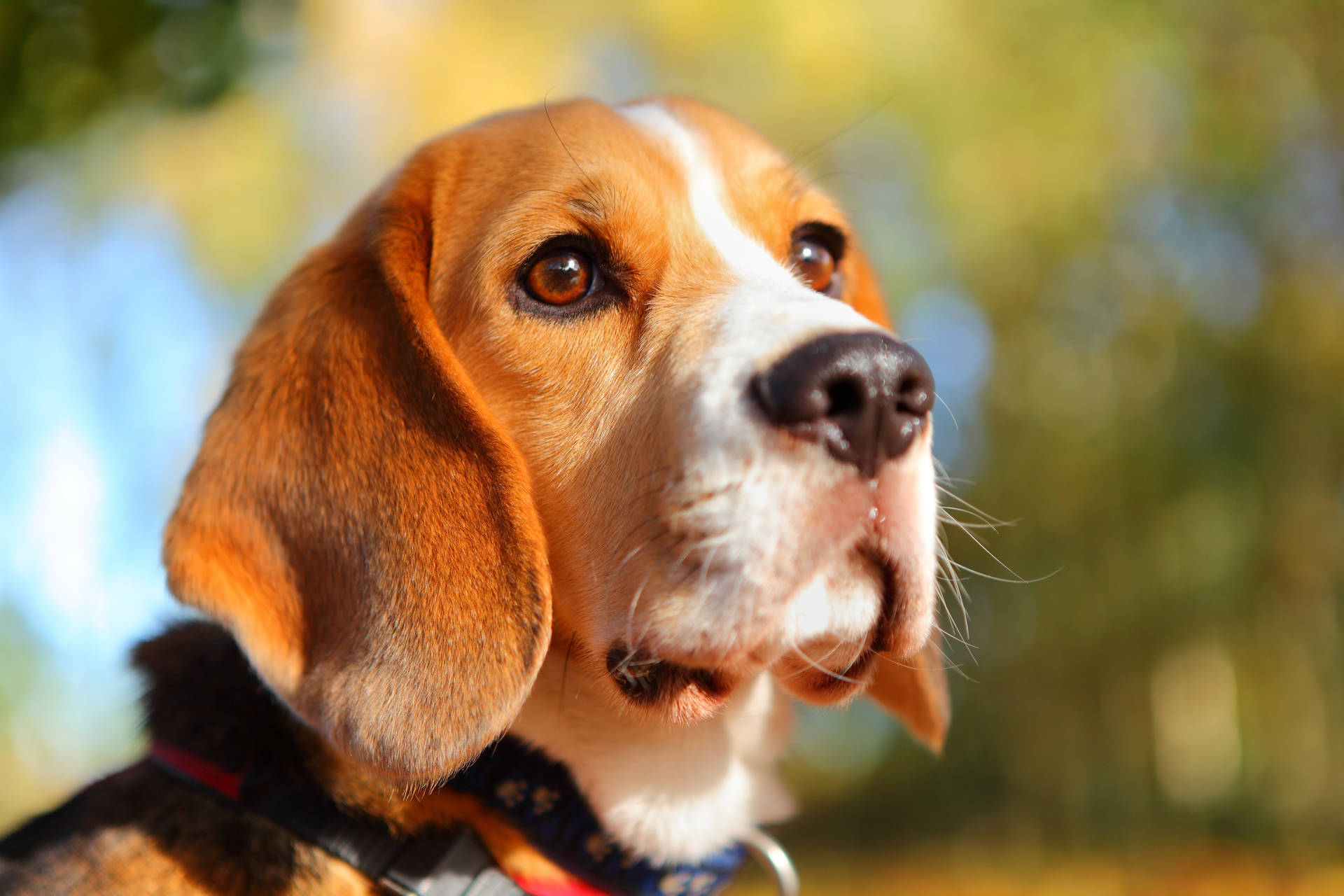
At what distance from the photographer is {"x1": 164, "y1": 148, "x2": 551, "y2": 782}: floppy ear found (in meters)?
1.89

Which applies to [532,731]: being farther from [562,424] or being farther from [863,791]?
[863,791]

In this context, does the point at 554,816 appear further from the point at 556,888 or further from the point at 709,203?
the point at 709,203

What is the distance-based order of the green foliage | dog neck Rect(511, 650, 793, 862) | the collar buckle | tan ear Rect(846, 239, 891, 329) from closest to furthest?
dog neck Rect(511, 650, 793, 862) < the collar buckle < tan ear Rect(846, 239, 891, 329) < the green foliage

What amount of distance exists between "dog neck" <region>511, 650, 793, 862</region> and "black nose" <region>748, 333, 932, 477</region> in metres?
0.76

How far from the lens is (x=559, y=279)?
226cm

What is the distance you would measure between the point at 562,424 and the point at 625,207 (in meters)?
0.55

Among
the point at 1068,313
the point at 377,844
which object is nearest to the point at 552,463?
the point at 377,844

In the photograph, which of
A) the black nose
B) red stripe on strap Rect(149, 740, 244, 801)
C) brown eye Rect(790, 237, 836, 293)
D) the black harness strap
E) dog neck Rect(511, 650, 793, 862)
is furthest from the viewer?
brown eye Rect(790, 237, 836, 293)

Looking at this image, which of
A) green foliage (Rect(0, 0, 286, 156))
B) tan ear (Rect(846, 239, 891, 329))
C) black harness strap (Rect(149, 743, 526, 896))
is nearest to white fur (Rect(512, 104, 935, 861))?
black harness strap (Rect(149, 743, 526, 896))

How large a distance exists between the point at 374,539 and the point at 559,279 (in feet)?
2.36

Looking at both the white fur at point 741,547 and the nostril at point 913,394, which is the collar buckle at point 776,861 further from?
the nostril at point 913,394

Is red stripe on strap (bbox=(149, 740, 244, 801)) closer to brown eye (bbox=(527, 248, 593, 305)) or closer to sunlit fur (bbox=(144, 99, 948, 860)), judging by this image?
sunlit fur (bbox=(144, 99, 948, 860))

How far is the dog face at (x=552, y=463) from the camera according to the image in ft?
5.81

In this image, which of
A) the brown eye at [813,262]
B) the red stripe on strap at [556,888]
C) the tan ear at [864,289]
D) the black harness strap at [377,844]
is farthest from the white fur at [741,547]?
the tan ear at [864,289]
